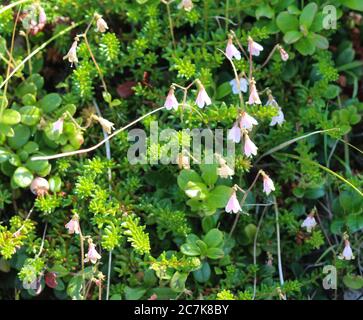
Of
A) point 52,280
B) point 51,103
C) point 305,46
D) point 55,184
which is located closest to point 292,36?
point 305,46

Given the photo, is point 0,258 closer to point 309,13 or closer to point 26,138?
point 26,138

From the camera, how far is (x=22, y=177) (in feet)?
7.56

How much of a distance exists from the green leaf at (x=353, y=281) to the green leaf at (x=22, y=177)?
1182mm

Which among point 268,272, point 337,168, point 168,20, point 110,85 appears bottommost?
point 268,272

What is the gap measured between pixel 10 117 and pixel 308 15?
1192mm

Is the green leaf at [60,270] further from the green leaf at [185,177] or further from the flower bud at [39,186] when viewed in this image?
the green leaf at [185,177]

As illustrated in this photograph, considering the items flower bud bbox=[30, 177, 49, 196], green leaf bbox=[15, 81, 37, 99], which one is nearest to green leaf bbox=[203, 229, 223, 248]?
flower bud bbox=[30, 177, 49, 196]

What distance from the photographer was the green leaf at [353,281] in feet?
7.74

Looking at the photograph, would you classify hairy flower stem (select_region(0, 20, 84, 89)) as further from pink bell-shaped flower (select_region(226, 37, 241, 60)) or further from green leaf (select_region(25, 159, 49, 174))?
pink bell-shaped flower (select_region(226, 37, 241, 60))

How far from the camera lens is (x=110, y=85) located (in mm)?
2693

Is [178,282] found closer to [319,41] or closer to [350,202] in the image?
[350,202]

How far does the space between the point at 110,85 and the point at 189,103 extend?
459 mm

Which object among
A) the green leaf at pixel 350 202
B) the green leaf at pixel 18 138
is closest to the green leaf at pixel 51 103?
the green leaf at pixel 18 138
